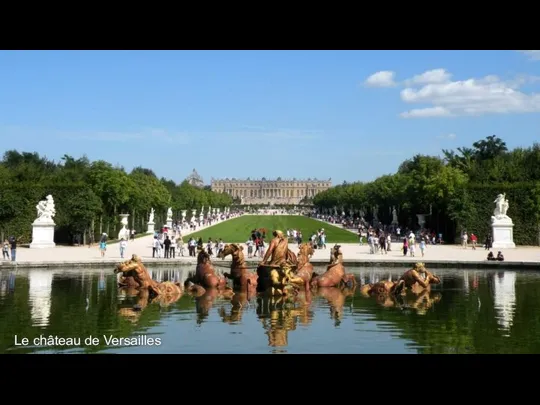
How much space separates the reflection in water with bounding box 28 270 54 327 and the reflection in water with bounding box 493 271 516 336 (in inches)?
365

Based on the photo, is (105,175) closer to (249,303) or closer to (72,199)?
(72,199)

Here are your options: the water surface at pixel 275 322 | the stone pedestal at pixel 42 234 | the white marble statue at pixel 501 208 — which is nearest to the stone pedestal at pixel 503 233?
the white marble statue at pixel 501 208

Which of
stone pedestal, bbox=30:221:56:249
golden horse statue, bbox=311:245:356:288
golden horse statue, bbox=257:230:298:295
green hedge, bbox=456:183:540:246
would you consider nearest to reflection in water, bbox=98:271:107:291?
golden horse statue, bbox=257:230:298:295

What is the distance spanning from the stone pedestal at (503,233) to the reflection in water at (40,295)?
80.3 feet

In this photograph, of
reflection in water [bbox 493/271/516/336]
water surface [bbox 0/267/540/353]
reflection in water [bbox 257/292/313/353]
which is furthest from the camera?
reflection in water [bbox 493/271/516/336]

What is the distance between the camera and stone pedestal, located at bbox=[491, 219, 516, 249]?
35.4 metres

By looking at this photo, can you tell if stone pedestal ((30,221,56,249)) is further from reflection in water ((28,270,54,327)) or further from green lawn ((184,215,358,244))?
reflection in water ((28,270,54,327))

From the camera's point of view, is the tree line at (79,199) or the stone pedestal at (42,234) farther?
the tree line at (79,199)

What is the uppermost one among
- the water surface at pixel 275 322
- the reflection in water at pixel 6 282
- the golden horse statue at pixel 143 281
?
the golden horse statue at pixel 143 281

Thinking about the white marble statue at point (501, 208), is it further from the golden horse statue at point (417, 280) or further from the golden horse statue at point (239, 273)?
the golden horse statue at point (239, 273)

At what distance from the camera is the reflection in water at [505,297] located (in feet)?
42.3
